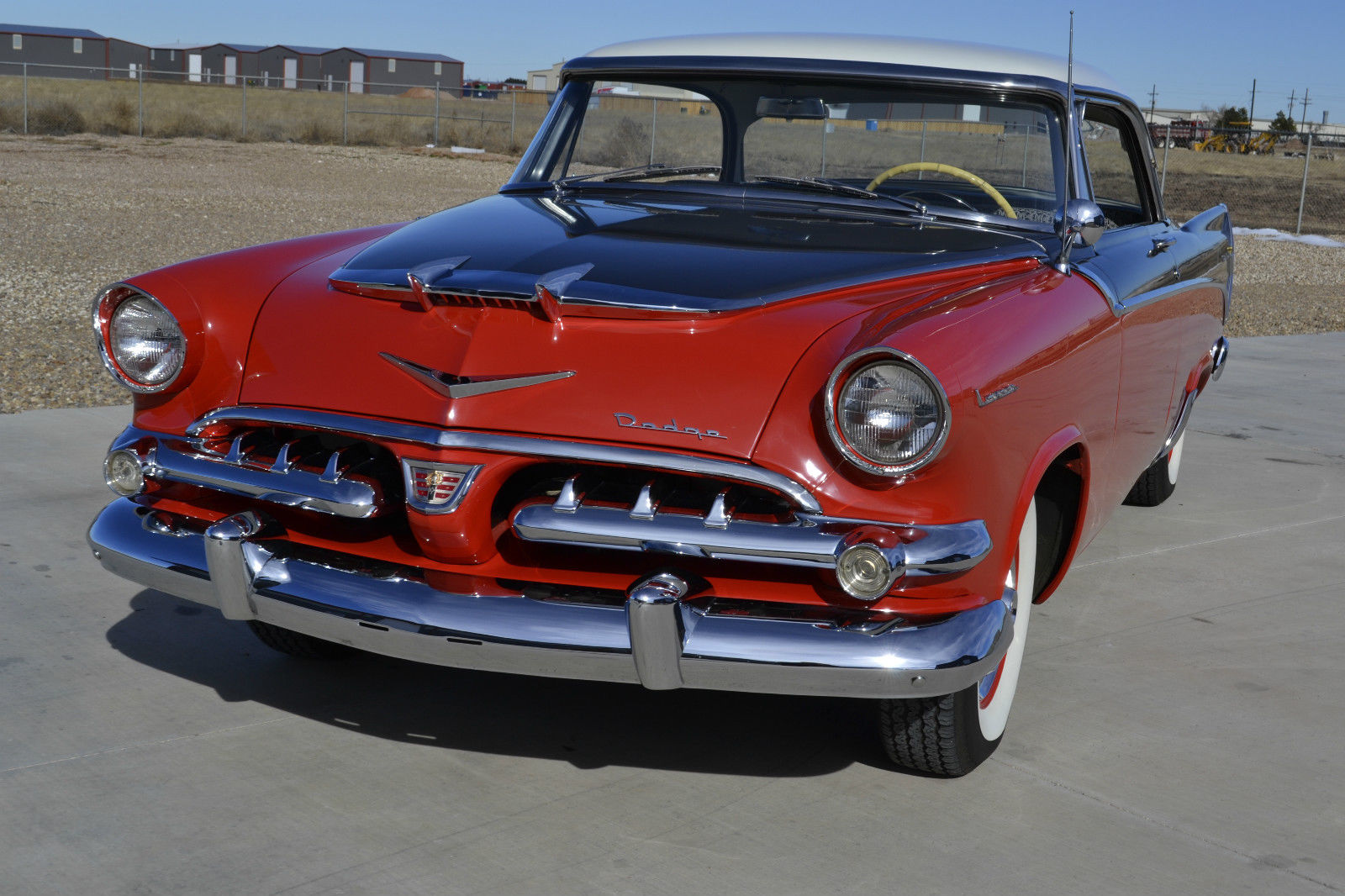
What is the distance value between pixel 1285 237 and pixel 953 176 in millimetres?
18877

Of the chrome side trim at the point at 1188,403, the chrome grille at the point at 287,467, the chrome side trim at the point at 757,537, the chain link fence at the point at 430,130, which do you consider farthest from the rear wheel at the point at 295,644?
the chain link fence at the point at 430,130

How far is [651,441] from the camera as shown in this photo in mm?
2418

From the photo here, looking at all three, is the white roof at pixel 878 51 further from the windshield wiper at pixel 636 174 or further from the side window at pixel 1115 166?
the windshield wiper at pixel 636 174

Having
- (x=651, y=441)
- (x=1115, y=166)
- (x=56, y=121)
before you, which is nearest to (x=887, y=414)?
(x=651, y=441)

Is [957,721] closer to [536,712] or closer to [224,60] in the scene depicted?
[536,712]

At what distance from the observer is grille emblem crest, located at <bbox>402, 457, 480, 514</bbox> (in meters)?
2.48

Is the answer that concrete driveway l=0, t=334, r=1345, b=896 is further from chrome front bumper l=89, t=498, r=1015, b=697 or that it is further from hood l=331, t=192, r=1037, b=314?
hood l=331, t=192, r=1037, b=314

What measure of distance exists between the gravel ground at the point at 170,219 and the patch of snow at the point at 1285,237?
64 centimetres

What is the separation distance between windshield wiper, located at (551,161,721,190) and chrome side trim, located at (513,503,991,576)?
168cm

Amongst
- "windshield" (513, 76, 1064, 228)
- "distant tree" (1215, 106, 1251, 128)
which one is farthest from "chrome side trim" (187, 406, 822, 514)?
"distant tree" (1215, 106, 1251, 128)

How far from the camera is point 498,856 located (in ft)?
8.01

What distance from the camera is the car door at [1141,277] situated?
3.51 metres

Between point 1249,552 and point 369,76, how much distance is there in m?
70.3

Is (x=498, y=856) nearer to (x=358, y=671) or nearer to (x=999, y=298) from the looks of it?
(x=358, y=671)
